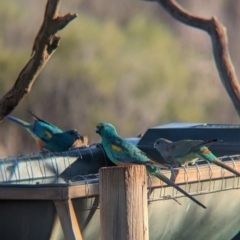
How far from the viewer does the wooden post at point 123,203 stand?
2.56 meters

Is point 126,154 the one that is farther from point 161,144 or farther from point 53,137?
point 53,137

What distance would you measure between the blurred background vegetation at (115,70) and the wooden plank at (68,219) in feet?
32.5

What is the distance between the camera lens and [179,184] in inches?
137

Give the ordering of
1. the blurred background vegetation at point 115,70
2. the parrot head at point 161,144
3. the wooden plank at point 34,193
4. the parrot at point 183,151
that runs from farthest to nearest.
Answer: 1. the blurred background vegetation at point 115,70
2. the parrot head at point 161,144
3. the parrot at point 183,151
4. the wooden plank at point 34,193

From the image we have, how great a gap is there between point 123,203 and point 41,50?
1922 millimetres

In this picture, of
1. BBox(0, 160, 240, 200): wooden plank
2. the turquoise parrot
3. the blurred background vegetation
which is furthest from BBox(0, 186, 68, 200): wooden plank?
the blurred background vegetation

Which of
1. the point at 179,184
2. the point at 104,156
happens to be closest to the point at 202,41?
the point at 104,156

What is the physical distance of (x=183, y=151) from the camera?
4445 mm

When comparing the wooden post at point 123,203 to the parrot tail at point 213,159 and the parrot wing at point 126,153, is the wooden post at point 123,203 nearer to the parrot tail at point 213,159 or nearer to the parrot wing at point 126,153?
the parrot wing at point 126,153

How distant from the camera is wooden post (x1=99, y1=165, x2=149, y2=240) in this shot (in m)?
2.56

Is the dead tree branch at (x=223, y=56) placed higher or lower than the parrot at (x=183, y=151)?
higher

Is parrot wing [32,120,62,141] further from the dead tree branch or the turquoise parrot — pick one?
the dead tree branch

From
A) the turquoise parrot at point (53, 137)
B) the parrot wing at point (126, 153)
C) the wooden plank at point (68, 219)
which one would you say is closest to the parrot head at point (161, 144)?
the parrot wing at point (126, 153)

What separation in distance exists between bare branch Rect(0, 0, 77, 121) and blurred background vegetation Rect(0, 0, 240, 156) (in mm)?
8518
